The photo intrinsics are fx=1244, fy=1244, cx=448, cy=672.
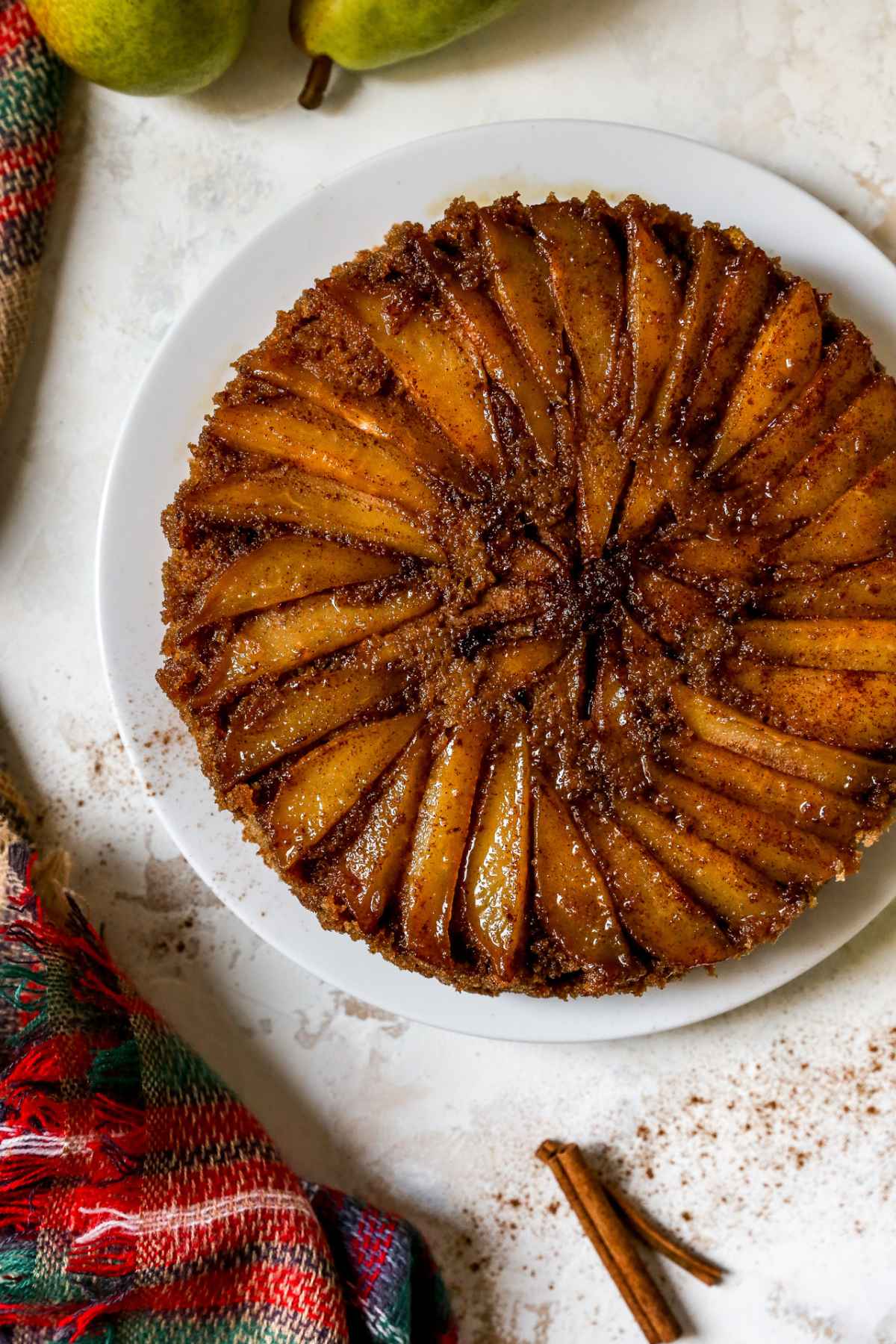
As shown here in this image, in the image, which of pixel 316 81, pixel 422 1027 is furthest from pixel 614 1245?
pixel 316 81

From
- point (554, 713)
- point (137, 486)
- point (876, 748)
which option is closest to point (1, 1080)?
point (137, 486)

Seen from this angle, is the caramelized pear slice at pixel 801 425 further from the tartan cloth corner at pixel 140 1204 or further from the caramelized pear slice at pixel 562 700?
the tartan cloth corner at pixel 140 1204

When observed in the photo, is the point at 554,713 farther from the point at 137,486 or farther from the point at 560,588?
the point at 137,486

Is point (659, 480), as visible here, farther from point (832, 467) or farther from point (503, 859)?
point (503, 859)

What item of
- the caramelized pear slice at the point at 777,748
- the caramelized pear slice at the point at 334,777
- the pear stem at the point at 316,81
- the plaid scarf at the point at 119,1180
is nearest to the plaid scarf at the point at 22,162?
the plaid scarf at the point at 119,1180

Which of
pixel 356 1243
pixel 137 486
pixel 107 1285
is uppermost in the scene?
pixel 137 486

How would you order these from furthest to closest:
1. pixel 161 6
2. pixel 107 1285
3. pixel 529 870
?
1. pixel 107 1285
2. pixel 161 6
3. pixel 529 870

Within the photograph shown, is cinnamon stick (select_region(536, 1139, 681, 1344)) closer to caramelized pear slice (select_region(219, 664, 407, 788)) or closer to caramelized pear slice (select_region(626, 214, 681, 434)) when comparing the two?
caramelized pear slice (select_region(219, 664, 407, 788))
